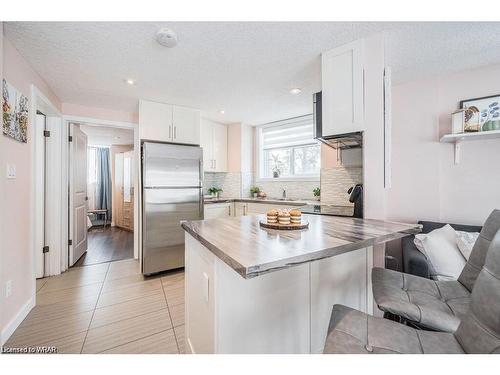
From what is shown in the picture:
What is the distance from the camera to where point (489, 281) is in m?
0.75

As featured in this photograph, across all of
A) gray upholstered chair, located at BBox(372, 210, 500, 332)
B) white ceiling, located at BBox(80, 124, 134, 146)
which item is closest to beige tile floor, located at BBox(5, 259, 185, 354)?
gray upholstered chair, located at BBox(372, 210, 500, 332)

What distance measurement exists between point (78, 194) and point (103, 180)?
3258 millimetres

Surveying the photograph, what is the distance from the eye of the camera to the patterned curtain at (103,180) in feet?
21.0

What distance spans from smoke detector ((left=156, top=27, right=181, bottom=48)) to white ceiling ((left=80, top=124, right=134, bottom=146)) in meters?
3.18

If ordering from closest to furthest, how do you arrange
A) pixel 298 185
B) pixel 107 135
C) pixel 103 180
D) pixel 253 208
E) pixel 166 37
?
1. pixel 166 37
2. pixel 253 208
3. pixel 298 185
4. pixel 107 135
5. pixel 103 180

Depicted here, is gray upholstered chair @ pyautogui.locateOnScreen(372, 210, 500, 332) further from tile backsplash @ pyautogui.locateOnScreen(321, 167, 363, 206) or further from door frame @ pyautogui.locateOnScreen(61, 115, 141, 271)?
door frame @ pyautogui.locateOnScreen(61, 115, 141, 271)

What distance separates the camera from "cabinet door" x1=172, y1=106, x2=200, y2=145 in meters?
3.25

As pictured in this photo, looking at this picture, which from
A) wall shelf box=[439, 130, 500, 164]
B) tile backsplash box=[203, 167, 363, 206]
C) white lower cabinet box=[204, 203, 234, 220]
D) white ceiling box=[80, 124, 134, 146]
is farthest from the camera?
white ceiling box=[80, 124, 134, 146]

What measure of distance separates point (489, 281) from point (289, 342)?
0.87 meters

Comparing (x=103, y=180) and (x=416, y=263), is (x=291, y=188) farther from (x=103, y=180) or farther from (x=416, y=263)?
(x=103, y=180)

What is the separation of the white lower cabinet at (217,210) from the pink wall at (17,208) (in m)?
2.07

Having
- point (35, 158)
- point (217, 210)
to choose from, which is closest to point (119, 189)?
point (217, 210)

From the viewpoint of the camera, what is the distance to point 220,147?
4.32 m
